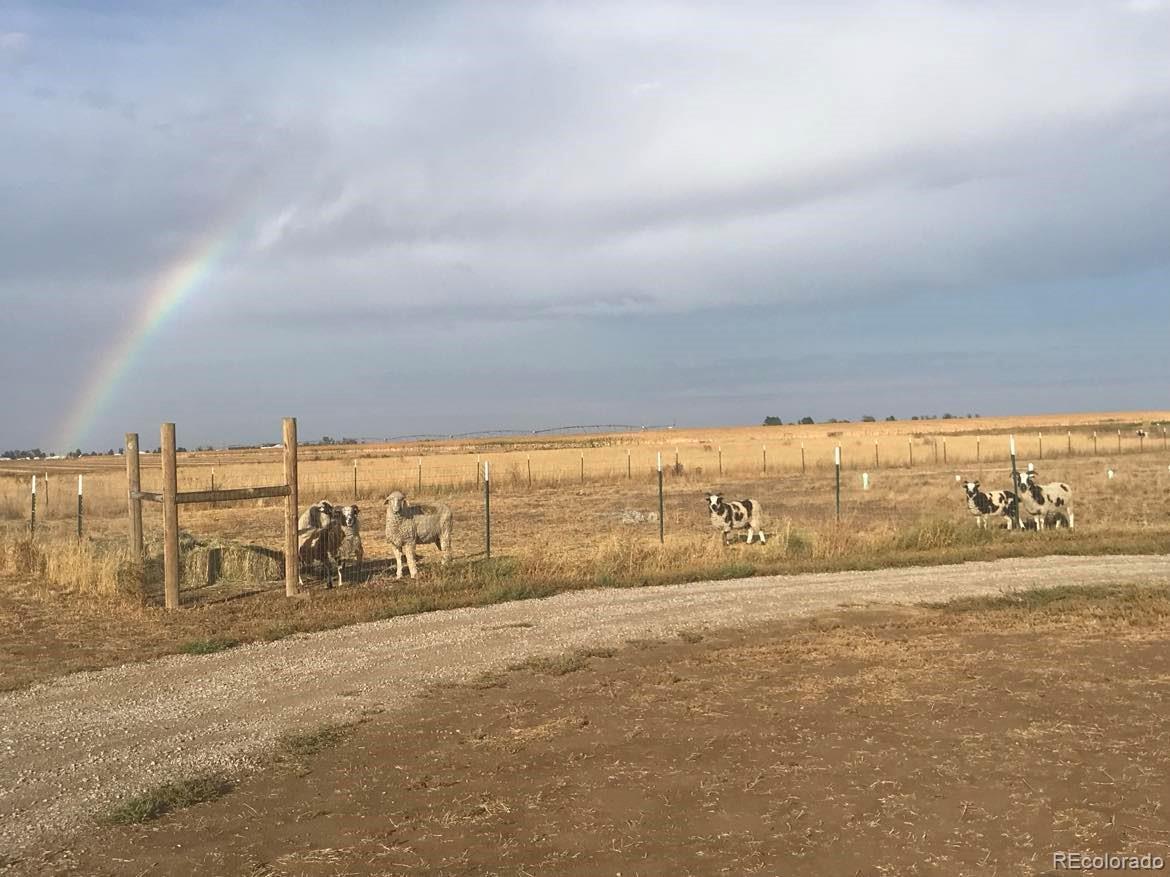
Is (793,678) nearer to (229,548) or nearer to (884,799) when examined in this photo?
(884,799)

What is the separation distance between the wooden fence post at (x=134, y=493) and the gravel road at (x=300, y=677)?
17.1 ft

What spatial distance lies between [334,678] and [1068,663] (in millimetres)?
6914

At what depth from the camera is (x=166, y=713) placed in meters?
8.06

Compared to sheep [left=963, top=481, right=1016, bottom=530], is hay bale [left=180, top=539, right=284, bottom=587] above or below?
below

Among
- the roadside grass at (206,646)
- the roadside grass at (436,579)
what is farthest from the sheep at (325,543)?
the roadside grass at (206,646)

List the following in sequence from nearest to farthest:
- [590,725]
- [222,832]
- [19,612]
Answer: [222,832] → [590,725] → [19,612]

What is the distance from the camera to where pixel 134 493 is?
48.2 feet

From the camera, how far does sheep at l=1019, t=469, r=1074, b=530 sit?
21078mm

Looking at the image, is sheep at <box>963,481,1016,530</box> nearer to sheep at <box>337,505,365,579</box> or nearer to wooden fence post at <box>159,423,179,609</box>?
sheep at <box>337,505,365,579</box>

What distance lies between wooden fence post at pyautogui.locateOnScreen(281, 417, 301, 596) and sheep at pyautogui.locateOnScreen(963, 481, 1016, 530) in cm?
1409

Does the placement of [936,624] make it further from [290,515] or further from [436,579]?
[290,515]

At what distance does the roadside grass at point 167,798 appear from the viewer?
5.68 metres

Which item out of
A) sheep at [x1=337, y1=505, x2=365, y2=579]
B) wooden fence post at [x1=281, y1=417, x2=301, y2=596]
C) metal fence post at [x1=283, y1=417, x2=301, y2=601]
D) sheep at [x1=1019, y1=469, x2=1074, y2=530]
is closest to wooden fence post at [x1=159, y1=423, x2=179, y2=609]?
metal fence post at [x1=283, y1=417, x2=301, y2=601]

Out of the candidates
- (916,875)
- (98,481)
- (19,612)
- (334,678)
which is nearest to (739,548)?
(334,678)
